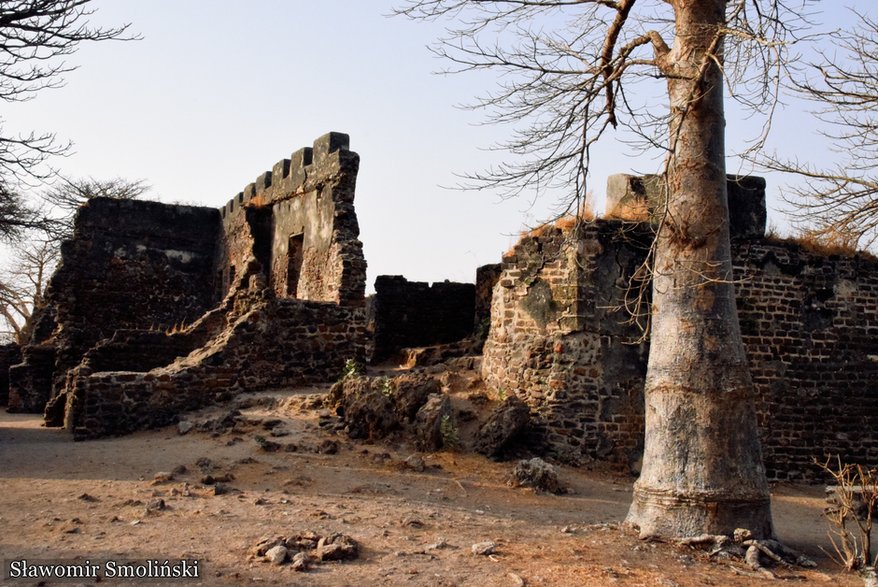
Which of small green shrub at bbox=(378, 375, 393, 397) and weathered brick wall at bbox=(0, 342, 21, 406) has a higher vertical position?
small green shrub at bbox=(378, 375, 393, 397)

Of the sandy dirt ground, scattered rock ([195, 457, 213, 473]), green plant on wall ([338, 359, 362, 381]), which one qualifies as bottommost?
the sandy dirt ground

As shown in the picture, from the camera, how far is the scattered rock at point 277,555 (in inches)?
216

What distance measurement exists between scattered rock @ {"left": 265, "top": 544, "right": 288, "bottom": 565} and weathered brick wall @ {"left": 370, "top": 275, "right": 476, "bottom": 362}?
37.0ft

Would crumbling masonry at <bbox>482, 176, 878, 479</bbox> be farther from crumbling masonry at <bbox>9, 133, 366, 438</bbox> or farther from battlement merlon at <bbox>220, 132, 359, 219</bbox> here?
battlement merlon at <bbox>220, 132, 359, 219</bbox>

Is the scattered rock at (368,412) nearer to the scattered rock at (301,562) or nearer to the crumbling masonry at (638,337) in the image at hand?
the crumbling masonry at (638,337)

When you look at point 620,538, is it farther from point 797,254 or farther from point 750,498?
point 797,254

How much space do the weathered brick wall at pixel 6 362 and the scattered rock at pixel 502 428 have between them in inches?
514

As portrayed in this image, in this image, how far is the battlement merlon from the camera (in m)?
14.4

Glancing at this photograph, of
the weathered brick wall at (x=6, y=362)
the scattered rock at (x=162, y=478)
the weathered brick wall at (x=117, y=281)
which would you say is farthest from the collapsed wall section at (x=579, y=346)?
the weathered brick wall at (x=6, y=362)

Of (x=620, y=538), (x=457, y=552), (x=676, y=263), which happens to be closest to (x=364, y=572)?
(x=457, y=552)

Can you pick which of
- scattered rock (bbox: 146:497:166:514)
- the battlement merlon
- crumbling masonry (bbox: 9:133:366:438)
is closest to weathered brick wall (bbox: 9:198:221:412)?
crumbling masonry (bbox: 9:133:366:438)

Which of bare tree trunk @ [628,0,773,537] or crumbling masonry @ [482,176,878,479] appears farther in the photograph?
crumbling masonry @ [482,176,878,479]

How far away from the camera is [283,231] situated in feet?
55.0

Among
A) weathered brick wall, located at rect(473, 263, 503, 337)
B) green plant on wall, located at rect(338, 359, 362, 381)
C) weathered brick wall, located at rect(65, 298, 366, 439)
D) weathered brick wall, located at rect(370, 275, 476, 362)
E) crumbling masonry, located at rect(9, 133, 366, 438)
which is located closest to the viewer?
weathered brick wall, located at rect(65, 298, 366, 439)
